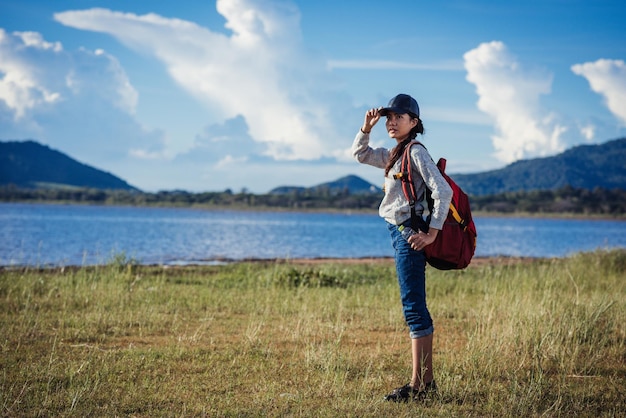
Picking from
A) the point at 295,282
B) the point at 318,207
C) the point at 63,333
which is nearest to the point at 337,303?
the point at 295,282

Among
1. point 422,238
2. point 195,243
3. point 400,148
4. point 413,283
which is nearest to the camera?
point 422,238

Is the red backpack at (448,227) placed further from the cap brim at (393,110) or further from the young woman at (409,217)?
the cap brim at (393,110)

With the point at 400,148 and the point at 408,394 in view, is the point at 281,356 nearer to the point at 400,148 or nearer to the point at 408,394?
the point at 408,394

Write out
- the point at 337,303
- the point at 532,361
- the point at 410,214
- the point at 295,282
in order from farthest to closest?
the point at 295,282 → the point at 337,303 → the point at 532,361 → the point at 410,214

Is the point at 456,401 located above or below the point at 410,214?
below

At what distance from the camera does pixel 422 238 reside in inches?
187

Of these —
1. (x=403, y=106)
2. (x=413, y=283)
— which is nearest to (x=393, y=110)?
(x=403, y=106)

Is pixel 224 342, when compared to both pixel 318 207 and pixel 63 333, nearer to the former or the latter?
pixel 63 333

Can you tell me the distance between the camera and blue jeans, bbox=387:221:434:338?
496cm

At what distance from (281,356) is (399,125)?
3.07 m

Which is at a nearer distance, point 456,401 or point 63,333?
point 456,401

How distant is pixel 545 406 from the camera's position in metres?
5.14

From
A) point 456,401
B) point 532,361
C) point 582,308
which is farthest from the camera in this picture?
point 582,308

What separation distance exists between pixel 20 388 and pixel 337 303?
20.2ft
